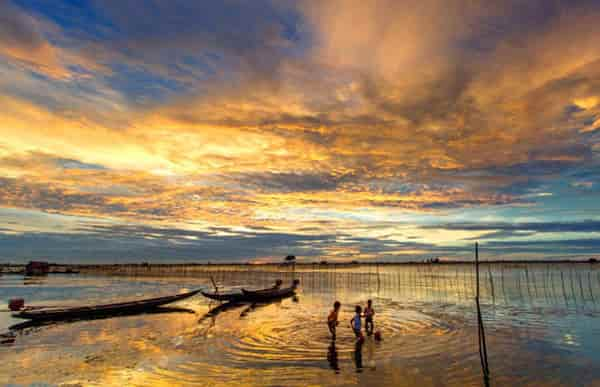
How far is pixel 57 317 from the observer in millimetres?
25609

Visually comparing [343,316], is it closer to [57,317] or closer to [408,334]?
[408,334]

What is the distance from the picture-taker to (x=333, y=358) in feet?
52.9

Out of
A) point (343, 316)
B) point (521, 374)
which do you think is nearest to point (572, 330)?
point (521, 374)

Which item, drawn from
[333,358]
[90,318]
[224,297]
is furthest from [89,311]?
[333,358]

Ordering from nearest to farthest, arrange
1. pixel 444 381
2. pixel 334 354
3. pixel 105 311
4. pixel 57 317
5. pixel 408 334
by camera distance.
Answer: pixel 444 381, pixel 334 354, pixel 408 334, pixel 57 317, pixel 105 311

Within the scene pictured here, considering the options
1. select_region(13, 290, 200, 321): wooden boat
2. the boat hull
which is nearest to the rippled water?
select_region(13, 290, 200, 321): wooden boat

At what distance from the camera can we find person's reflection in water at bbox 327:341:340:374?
1468 centimetres

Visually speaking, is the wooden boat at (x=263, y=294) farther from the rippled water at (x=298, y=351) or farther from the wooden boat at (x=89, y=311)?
the rippled water at (x=298, y=351)

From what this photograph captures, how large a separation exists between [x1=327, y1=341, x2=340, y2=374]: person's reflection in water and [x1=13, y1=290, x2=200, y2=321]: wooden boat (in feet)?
57.3

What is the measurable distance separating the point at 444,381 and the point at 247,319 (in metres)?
16.1

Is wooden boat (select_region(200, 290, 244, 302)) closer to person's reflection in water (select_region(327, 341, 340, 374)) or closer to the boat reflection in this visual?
the boat reflection

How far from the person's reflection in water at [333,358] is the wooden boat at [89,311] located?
687 inches

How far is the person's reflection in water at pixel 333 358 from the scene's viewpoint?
48.2ft

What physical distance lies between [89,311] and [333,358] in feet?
62.7
